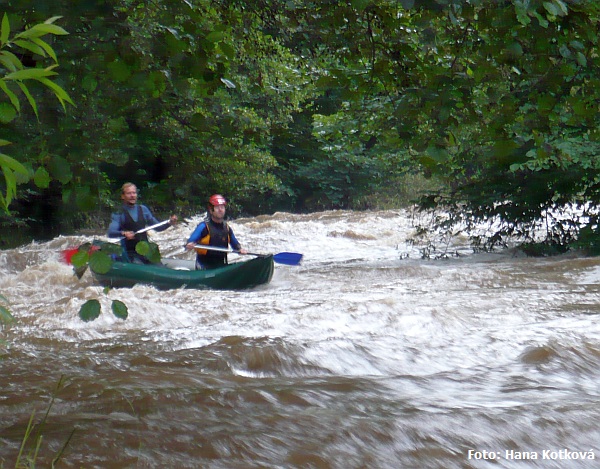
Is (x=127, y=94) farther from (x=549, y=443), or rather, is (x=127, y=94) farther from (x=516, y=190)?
(x=516, y=190)

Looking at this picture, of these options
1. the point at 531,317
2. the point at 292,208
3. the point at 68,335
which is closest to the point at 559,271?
the point at 531,317

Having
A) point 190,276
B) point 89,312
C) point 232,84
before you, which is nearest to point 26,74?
point 89,312

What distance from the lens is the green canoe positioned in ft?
31.0

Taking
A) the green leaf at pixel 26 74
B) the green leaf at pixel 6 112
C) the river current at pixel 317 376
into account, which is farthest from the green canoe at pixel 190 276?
the green leaf at pixel 26 74

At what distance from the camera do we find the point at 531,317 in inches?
277

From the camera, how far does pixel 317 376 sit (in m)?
4.95

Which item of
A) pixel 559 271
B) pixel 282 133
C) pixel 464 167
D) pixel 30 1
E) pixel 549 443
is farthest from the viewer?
pixel 464 167

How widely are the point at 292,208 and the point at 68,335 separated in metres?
23.1

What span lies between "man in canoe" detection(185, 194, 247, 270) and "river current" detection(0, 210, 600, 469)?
1008 millimetres

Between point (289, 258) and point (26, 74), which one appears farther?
point (289, 258)

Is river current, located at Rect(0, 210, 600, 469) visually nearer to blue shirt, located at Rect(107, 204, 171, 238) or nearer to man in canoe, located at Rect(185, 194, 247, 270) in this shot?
blue shirt, located at Rect(107, 204, 171, 238)

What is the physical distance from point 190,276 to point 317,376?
4769 mm

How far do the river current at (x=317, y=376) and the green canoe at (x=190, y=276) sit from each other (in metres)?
0.33

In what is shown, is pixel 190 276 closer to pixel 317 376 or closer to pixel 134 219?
pixel 134 219
